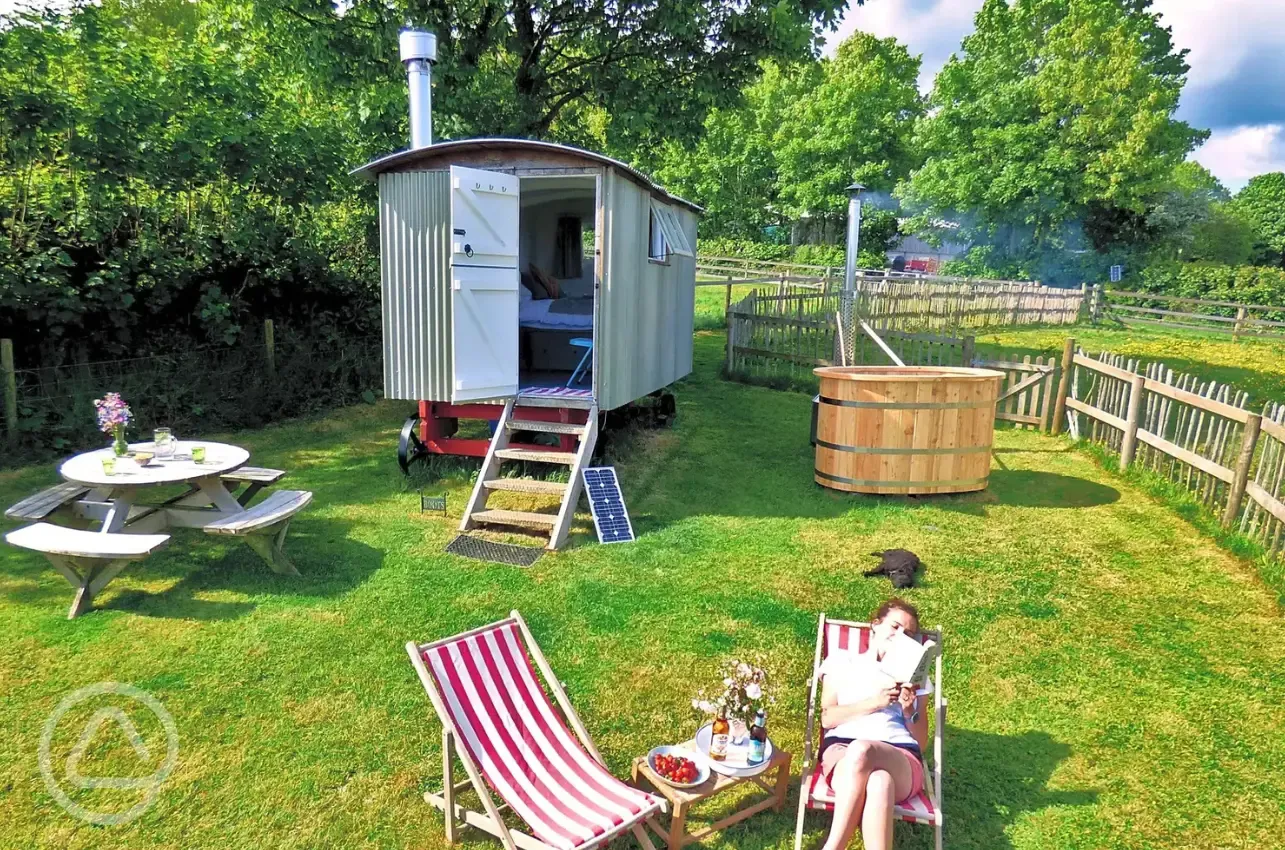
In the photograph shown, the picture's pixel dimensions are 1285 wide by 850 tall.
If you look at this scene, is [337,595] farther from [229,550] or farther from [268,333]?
[268,333]

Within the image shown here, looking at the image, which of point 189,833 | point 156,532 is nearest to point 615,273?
point 156,532

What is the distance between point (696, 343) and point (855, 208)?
19.8 ft

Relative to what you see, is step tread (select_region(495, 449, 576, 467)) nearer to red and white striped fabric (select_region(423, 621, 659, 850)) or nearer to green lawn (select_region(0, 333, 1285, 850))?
green lawn (select_region(0, 333, 1285, 850))

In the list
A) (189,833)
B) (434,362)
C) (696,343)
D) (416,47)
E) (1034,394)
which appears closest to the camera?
(189,833)

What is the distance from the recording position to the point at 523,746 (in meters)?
3.68

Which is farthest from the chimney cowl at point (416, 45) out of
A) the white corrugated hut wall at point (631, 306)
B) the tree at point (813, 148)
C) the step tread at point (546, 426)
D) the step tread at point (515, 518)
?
the tree at point (813, 148)

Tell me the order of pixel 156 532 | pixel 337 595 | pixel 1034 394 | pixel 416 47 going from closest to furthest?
pixel 337 595 → pixel 156 532 → pixel 416 47 → pixel 1034 394

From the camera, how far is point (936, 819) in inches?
129

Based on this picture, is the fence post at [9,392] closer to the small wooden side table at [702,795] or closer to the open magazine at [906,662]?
the small wooden side table at [702,795]

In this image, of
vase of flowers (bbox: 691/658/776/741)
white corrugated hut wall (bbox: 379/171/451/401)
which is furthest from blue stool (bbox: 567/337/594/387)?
vase of flowers (bbox: 691/658/776/741)

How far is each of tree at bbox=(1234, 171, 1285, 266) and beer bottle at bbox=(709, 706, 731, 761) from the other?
157ft

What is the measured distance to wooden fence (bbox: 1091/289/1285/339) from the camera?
23422mm

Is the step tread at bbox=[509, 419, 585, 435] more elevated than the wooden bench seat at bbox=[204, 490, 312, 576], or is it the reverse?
the step tread at bbox=[509, 419, 585, 435]

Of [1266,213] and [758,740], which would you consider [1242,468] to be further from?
[1266,213]
